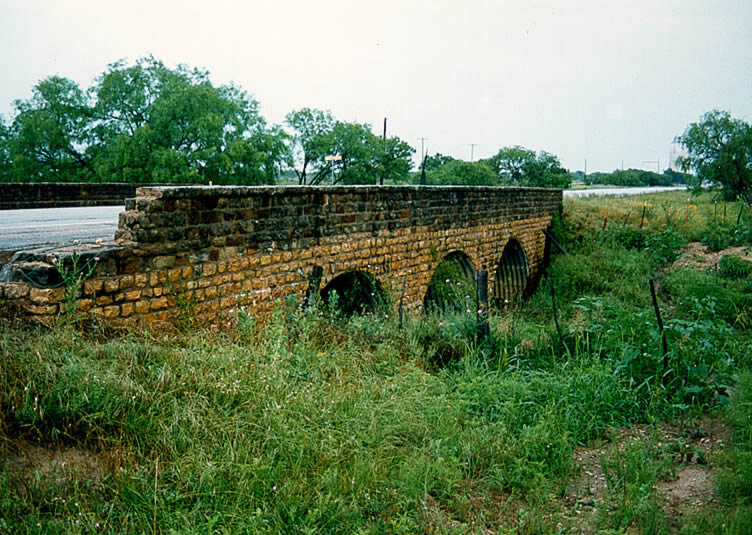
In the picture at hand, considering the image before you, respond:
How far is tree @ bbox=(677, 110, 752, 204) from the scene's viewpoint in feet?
94.2

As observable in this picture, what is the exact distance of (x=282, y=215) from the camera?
711 cm

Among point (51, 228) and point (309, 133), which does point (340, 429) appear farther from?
point (309, 133)

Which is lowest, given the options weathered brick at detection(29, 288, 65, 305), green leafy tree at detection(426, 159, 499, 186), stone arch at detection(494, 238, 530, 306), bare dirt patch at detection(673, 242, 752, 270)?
stone arch at detection(494, 238, 530, 306)

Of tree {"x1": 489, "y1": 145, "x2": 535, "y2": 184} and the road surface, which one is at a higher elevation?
tree {"x1": 489, "y1": 145, "x2": 535, "y2": 184}

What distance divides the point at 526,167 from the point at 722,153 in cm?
4533

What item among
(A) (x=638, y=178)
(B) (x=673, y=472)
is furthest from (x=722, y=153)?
(A) (x=638, y=178)

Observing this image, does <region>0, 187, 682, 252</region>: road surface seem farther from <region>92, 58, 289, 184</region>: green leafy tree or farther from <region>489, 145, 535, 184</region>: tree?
<region>489, 145, 535, 184</region>: tree

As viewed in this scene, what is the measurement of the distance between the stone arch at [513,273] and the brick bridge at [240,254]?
17.8ft

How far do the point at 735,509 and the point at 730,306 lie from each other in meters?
6.96

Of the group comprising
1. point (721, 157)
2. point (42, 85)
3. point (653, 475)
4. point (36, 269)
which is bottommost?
point (653, 475)

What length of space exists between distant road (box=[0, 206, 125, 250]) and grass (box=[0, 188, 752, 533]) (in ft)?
9.37

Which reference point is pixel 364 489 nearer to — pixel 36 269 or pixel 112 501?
pixel 112 501

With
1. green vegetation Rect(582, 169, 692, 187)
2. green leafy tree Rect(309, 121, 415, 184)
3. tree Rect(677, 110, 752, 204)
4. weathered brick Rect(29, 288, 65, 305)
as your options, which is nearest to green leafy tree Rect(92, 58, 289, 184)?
green leafy tree Rect(309, 121, 415, 184)

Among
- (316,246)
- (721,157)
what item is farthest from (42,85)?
(721,157)
